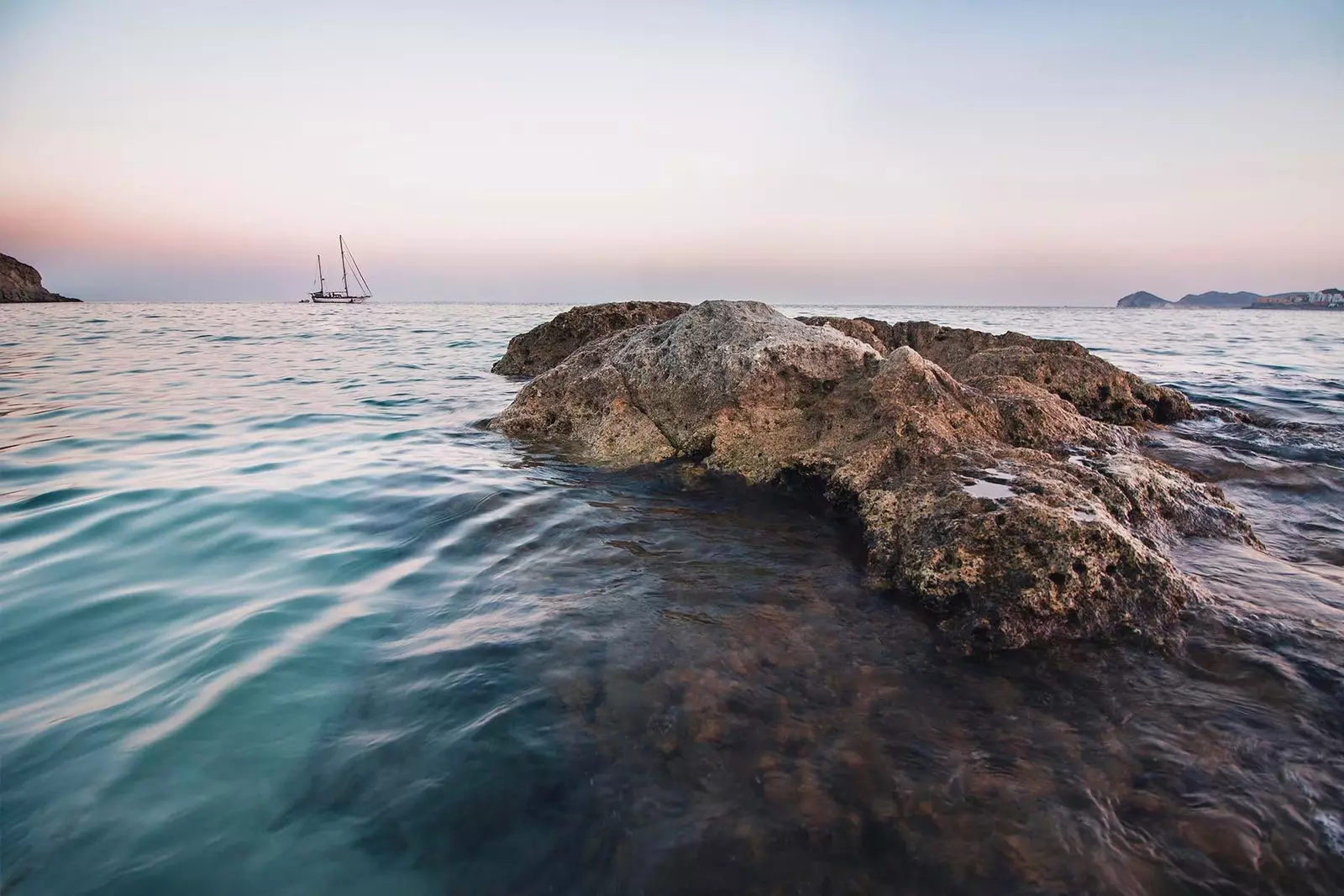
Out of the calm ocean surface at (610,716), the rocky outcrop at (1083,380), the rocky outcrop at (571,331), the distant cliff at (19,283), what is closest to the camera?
the calm ocean surface at (610,716)

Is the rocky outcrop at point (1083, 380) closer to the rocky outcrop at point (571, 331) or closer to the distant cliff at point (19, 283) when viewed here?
the rocky outcrop at point (571, 331)

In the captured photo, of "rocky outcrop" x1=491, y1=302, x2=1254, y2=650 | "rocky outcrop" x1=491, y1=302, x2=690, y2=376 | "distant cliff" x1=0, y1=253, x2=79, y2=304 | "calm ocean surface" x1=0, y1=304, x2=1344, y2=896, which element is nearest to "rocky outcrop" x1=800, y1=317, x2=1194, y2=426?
Result: "rocky outcrop" x1=491, y1=302, x2=1254, y2=650

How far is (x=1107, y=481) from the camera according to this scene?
3744mm

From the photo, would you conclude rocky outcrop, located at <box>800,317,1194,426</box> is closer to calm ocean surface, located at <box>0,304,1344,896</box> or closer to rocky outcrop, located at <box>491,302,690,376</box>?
calm ocean surface, located at <box>0,304,1344,896</box>

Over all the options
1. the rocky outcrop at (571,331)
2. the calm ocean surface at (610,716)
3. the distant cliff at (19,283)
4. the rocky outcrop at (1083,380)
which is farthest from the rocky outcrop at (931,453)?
the distant cliff at (19,283)

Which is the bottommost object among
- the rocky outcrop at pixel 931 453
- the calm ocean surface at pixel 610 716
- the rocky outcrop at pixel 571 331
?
the calm ocean surface at pixel 610 716

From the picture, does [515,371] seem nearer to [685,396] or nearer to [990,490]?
[685,396]

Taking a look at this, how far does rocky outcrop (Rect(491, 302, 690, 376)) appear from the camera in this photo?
11.4 metres

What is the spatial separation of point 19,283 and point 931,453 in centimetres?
12151

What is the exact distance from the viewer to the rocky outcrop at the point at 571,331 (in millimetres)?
11359

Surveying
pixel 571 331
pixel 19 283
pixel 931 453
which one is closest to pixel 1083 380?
pixel 931 453

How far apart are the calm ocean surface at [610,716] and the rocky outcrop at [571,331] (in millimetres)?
6968

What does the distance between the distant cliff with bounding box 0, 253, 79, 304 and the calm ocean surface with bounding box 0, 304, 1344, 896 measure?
353 feet

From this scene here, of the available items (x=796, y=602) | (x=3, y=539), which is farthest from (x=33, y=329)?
(x=796, y=602)
